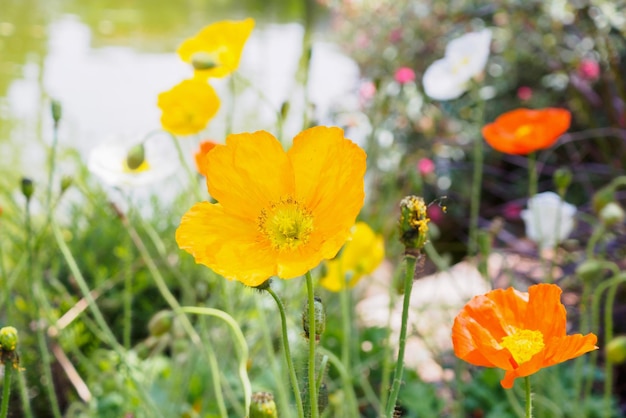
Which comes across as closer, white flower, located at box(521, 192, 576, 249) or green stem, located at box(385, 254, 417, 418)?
green stem, located at box(385, 254, 417, 418)

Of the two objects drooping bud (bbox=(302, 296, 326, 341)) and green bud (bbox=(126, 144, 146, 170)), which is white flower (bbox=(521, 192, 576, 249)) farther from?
drooping bud (bbox=(302, 296, 326, 341))

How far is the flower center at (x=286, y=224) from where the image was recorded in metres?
0.61

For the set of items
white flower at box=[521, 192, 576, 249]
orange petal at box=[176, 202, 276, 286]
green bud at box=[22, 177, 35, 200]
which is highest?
orange petal at box=[176, 202, 276, 286]

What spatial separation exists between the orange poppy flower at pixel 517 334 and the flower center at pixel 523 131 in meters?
0.76

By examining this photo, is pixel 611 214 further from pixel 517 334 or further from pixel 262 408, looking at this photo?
pixel 262 408

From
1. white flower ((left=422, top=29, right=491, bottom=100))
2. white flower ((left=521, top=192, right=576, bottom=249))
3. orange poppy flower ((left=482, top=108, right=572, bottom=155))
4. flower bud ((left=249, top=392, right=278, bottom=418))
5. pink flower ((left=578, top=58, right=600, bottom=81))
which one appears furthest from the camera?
pink flower ((left=578, top=58, right=600, bottom=81))

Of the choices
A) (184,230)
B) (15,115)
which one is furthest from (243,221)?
(15,115)

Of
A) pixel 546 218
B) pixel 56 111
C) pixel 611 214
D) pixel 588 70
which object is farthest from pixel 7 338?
pixel 588 70

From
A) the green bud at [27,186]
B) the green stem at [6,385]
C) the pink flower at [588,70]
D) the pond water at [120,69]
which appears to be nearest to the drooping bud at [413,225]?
the green stem at [6,385]

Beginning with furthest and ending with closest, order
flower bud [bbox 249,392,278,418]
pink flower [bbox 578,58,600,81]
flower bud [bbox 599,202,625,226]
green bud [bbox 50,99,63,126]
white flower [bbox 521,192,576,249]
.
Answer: pink flower [bbox 578,58,600,81]
white flower [bbox 521,192,576,249]
flower bud [bbox 599,202,625,226]
green bud [bbox 50,99,63,126]
flower bud [bbox 249,392,278,418]

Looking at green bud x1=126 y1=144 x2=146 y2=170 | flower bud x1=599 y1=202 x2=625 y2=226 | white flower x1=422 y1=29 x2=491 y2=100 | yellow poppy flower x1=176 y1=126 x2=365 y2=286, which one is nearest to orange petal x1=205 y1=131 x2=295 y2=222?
yellow poppy flower x1=176 y1=126 x2=365 y2=286

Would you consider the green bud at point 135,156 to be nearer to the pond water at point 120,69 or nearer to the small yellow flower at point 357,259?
the small yellow flower at point 357,259

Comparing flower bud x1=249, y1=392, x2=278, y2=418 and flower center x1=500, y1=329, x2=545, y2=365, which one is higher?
flower center x1=500, y1=329, x2=545, y2=365

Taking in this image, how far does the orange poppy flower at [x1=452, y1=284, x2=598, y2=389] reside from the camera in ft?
1.83
